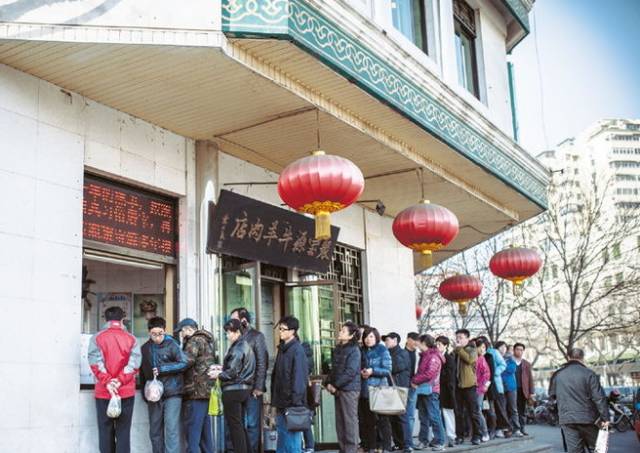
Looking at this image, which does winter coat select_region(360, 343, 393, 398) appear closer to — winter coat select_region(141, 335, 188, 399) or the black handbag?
the black handbag

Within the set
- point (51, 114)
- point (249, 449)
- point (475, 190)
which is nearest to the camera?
point (51, 114)

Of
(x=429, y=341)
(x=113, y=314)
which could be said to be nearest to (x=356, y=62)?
(x=113, y=314)

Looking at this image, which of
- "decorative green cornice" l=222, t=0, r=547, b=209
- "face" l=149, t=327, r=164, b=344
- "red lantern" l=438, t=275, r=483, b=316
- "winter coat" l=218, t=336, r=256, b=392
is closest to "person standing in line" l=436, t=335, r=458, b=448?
"decorative green cornice" l=222, t=0, r=547, b=209

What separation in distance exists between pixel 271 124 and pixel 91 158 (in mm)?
2070

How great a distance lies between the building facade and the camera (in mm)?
6566

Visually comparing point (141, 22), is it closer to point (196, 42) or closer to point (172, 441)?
point (196, 42)

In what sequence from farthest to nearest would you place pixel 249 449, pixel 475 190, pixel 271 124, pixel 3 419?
pixel 475 190
pixel 271 124
pixel 249 449
pixel 3 419

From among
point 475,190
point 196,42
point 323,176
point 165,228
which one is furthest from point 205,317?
point 475,190

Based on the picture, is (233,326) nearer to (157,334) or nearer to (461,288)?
(157,334)

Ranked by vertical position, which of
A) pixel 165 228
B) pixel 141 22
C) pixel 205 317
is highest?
pixel 141 22

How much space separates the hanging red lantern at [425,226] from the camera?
927cm

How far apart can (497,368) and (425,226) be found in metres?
3.82

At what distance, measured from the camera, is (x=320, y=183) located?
7.36 metres

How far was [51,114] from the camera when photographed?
7.24 m
